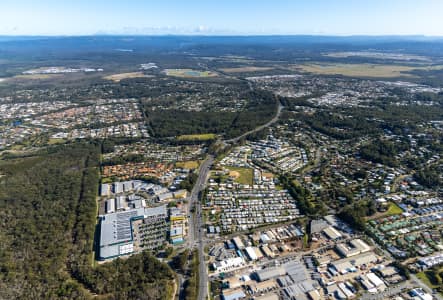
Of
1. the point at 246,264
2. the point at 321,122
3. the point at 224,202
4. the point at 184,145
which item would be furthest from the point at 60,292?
the point at 321,122

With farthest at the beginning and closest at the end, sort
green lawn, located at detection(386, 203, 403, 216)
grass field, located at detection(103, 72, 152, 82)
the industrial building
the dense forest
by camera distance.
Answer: grass field, located at detection(103, 72, 152, 82), the dense forest, green lawn, located at detection(386, 203, 403, 216), the industrial building

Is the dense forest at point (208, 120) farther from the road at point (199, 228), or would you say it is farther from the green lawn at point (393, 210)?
the green lawn at point (393, 210)

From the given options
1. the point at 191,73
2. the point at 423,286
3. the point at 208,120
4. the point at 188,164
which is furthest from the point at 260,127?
the point at 191,73

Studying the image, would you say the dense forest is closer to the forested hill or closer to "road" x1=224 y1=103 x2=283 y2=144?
"road" x1=224 y1=103 x2=283 y2=144

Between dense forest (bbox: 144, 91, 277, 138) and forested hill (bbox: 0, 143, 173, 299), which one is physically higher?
dense forest (bbox: 144, 91, 277, 138)

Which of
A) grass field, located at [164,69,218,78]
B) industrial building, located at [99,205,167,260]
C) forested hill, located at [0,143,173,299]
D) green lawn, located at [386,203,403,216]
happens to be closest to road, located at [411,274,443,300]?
green lawn, located at [386,203,403,216]
